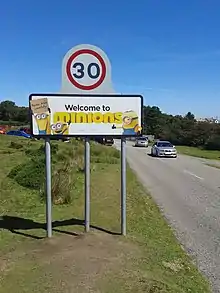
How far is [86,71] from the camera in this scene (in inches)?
266

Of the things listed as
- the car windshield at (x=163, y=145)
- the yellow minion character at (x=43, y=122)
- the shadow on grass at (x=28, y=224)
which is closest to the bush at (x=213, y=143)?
the car windshield at (x=163, y=145)

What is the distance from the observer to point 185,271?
18.5ft

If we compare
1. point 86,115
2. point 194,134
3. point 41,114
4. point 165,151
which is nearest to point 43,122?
point 41,114

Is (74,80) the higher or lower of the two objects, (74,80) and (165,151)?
the higher

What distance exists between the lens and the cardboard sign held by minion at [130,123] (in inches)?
270

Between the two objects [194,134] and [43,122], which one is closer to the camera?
[43,122]

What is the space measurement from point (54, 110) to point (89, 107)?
535 mm

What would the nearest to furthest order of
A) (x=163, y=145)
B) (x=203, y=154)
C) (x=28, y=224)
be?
(x=28, y=224) → (x=163, y=145) → (x=203, y=154)

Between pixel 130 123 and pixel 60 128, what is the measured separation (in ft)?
3.58

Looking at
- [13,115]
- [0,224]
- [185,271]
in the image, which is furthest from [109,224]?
[13,115]

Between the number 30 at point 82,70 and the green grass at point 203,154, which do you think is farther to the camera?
the green grass at point 203,154

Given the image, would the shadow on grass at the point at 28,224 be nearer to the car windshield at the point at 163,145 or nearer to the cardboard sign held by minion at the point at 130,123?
the cardboard sign held by minion at the point at 130,123

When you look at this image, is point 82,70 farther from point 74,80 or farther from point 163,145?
point 163,145

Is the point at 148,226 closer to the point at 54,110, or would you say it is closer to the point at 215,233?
the point at 215,233
